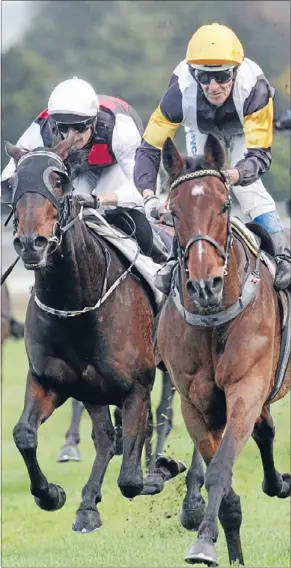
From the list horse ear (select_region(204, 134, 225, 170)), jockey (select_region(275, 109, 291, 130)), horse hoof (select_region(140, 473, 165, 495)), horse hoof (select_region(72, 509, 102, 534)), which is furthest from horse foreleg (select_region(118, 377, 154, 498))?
jockey (select_region(275, 109, 291, 130))

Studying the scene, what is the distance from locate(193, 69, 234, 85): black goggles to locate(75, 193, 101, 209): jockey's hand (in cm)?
78

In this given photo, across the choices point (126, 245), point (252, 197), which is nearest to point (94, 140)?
point (126, 245)

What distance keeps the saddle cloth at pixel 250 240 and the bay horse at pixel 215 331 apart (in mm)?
31

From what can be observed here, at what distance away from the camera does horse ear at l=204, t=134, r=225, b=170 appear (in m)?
6.94

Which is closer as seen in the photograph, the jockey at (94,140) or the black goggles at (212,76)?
the black goggles at (212,76)

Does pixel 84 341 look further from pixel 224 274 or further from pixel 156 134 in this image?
pixel 224 274

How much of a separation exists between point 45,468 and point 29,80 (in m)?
17.5

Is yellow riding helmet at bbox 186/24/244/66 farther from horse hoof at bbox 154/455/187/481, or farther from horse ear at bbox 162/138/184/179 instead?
horse hoof at bbox 154/455/187/481

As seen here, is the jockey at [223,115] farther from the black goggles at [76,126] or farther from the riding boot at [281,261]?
the black goggles at [76,126]

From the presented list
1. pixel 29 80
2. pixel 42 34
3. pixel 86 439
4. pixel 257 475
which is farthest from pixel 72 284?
pixel 42 34

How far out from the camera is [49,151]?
757 cm

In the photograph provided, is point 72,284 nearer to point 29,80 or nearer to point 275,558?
point 275,558

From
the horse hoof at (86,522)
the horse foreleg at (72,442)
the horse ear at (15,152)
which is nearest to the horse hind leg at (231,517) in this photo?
the horse hoof at (86,522)

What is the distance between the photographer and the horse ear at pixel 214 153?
273 inches
